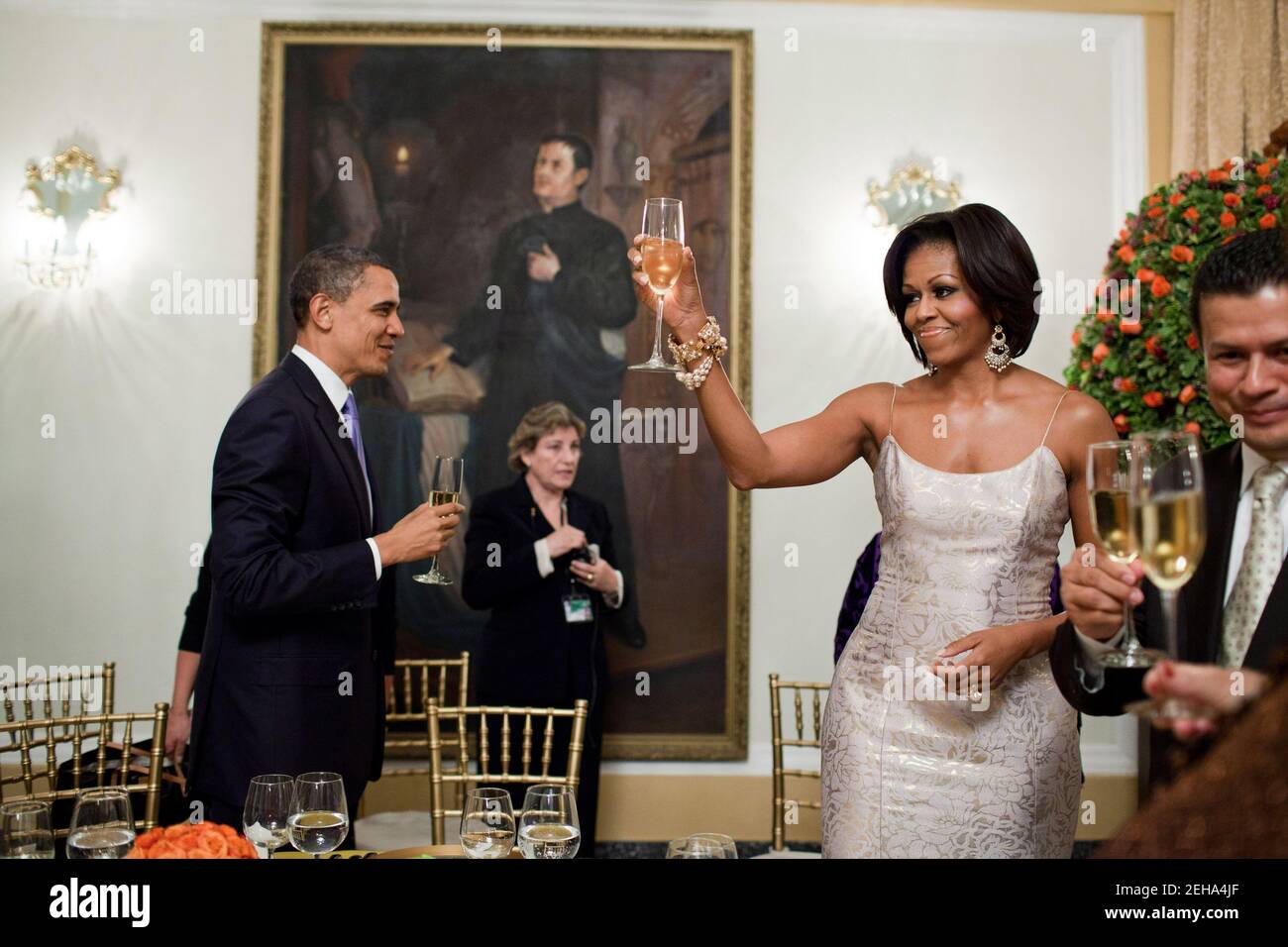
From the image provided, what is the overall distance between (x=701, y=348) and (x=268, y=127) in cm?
366

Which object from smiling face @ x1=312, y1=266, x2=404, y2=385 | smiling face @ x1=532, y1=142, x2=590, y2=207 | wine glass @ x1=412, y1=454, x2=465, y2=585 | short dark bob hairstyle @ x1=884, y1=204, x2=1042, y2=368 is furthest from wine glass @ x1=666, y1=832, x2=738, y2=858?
smiling face @ x1=532, y1=142, x2=590, y2=207

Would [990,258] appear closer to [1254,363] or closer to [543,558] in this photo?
[1254,363]

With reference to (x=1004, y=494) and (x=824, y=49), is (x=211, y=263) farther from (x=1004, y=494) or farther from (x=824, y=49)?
(x=1004, y=494)

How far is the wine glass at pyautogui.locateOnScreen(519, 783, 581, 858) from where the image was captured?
1.76 m

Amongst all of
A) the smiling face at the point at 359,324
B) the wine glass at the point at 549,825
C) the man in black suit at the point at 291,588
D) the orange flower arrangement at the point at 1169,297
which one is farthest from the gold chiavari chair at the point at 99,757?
the orange flower arrangement at the point at 1169,297

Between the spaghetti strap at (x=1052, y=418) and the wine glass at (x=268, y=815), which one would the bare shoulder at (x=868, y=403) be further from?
the wine glass at (x=268, y=815)

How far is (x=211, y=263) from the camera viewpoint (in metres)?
4.97

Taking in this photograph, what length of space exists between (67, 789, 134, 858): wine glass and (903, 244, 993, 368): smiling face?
160cm

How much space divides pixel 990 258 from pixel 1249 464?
677mm

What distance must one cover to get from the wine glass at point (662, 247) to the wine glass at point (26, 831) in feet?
3.88

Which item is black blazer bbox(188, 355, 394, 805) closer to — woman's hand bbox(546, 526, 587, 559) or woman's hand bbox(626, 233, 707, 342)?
woman's hand bbox(626, 233, 707, 342)

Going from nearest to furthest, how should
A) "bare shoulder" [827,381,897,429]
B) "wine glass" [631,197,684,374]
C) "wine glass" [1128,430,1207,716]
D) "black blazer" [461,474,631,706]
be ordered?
"wine glass" [1128,430,1207,716] → "wine glass" [631,197,684,374] → "bare shoulder" [827,381,897,429] → "black blazer" [461,474,631,706]
